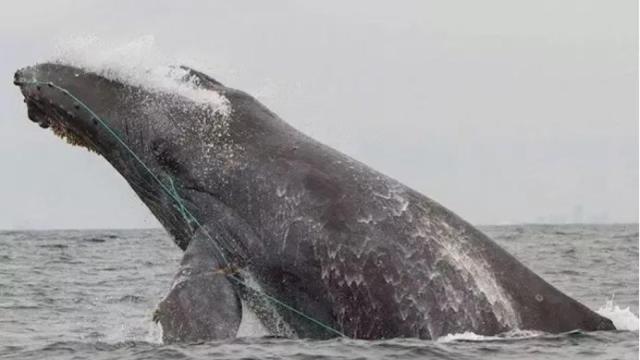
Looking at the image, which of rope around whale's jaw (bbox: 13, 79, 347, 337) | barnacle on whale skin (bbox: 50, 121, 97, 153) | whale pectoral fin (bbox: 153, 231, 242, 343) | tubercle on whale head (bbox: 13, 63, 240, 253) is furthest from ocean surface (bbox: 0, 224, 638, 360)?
barnacle on whale skin (bbox: 50, 121, 97, 153)

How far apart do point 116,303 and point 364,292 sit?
11.1 metres

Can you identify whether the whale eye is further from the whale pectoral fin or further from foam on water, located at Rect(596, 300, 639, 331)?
foam on water, located at Rect(596, 300, 639, 331)

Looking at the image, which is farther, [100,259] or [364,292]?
[100,259]

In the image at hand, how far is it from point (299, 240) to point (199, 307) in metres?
1.28

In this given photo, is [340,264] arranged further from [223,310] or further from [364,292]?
[223,310]

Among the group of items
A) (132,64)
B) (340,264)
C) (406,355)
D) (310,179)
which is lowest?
(406,355)

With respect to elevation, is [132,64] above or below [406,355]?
above

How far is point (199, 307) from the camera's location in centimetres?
1080

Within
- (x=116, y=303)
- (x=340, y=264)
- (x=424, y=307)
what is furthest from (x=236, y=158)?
(x=116, y=303)

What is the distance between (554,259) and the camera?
37.2 metres

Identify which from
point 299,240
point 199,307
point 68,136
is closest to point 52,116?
point 68,136

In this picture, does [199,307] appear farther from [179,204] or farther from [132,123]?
[132,123]

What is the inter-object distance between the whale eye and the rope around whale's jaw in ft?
0.46

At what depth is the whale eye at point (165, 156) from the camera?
1219 centimetres
